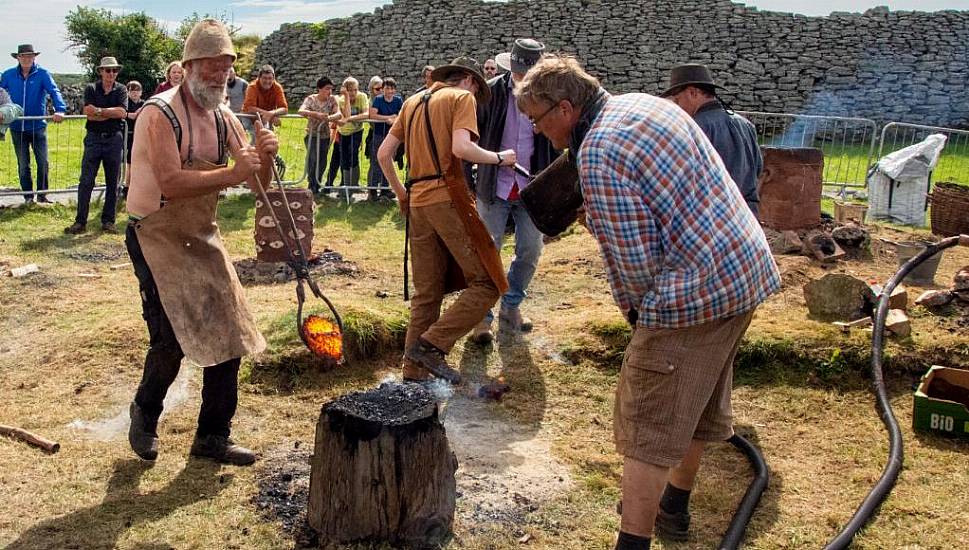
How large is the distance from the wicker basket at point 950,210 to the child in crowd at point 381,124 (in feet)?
23.3

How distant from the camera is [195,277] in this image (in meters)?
4.20

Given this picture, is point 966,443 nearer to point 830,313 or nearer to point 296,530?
point 830,313

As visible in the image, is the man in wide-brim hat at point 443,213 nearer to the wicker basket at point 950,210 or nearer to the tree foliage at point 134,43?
the wicker basket at point 950,210

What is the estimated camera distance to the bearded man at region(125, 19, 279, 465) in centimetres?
399

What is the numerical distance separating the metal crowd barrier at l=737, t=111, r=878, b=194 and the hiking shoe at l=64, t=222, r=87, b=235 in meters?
7.88

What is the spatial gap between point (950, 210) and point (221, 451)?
823 centimetres

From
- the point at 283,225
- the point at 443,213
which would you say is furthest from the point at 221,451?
the point at 283,225

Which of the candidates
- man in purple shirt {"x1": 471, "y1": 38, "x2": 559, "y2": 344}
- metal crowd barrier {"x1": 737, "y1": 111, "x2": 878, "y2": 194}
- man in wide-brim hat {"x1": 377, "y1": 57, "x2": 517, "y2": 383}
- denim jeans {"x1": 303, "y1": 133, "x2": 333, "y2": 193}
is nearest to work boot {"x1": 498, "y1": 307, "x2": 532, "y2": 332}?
man in purple shirt {"x1": 471, "y1": 38, "x2": 559, "y2": 344}

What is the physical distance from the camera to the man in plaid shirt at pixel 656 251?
2.96m

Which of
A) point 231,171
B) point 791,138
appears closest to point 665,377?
point 231,171

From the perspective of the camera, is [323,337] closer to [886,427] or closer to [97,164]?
[886,427]

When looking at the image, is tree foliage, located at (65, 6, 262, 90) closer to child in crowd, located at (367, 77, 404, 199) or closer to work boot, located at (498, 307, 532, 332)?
child in crowd, located at (367, 77, 404, 199)

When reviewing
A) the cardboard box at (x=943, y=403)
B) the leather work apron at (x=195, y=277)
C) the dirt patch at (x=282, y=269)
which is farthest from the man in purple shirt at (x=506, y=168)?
the cardboard box at (x=943, y=403)

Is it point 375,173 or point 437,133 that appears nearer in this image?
point 437,133
